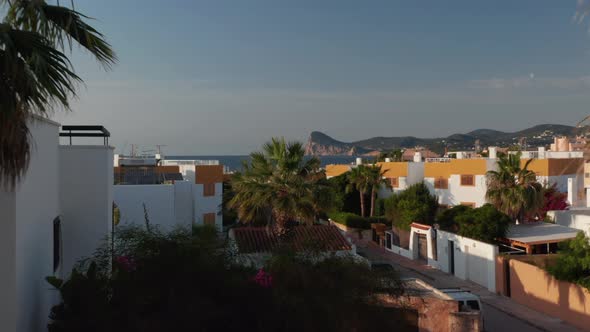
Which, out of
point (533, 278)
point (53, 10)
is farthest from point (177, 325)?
point (533, 278)

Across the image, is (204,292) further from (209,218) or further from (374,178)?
(374,178)

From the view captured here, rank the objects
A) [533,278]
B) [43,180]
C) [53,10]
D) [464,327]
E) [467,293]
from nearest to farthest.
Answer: [53,10] < [43,180] < [464,327] < [467,293] < [533,278]

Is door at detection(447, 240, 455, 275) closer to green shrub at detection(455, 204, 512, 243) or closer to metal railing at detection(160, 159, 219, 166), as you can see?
green shrub at detection(455, 204, 512, 243)

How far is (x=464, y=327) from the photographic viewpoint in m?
14.5

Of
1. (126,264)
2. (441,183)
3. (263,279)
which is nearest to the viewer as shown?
(126,264)

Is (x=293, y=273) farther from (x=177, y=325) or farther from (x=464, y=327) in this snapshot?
(x=464, y=327)

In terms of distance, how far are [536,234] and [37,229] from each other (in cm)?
Answer: 2308

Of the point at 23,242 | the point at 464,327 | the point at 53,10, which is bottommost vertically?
the point at 464,327

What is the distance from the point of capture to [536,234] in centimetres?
2539

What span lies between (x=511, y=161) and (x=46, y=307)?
2535 centimetres

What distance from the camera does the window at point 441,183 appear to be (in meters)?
41.5

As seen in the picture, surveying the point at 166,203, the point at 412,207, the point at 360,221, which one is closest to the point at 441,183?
the point at 412,207

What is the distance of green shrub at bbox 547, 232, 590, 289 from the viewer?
16438 mm

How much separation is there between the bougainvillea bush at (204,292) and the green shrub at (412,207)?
87.6 ft
